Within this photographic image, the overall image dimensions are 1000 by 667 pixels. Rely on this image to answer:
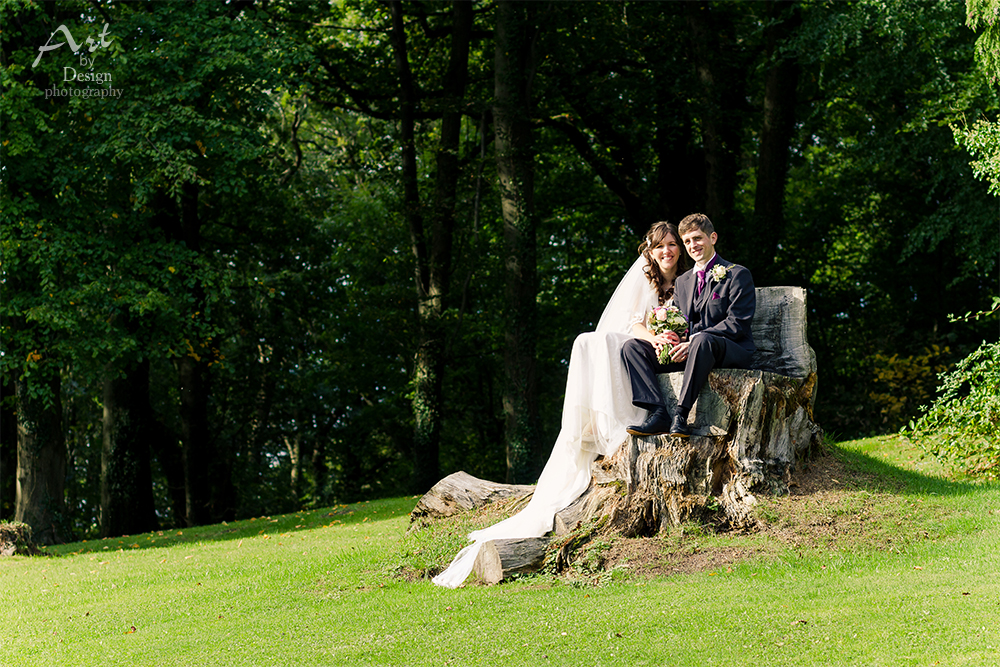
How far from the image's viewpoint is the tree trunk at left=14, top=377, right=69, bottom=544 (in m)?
13.3

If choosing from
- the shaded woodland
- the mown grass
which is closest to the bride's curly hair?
the mown grass

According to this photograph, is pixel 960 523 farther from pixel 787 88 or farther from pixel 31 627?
pixel 787 88

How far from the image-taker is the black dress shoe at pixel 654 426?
7.50 metres

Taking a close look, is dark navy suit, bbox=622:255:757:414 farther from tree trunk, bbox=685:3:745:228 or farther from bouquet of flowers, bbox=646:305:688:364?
tree trunk, bbox=685:3:745:228

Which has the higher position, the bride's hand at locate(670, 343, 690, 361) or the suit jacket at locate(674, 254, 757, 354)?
the suit jacket at locate(674, 254, 757, 354)

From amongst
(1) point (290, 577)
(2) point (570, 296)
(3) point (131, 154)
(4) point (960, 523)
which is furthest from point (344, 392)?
(4) point (960, 523)

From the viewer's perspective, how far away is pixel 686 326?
7.82 metres

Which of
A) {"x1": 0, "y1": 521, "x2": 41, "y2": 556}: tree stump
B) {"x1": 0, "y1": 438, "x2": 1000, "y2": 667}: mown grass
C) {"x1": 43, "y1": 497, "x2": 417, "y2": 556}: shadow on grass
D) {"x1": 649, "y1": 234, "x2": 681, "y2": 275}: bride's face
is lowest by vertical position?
{"x1": 43, "y1": 497, "x2": 417, "y2": 556}: shadow on grass

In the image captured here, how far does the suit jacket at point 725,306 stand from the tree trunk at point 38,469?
→ 9991 millimetres

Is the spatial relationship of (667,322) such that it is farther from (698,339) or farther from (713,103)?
(713,103)

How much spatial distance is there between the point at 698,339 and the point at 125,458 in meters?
12.5

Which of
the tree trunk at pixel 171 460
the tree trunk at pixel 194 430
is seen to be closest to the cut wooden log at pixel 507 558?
the tree trunk at pixel 194 430

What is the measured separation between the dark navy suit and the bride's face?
1.27 ft

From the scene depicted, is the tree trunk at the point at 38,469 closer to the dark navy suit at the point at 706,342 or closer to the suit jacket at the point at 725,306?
the dark navy suit at the point at 706,342
